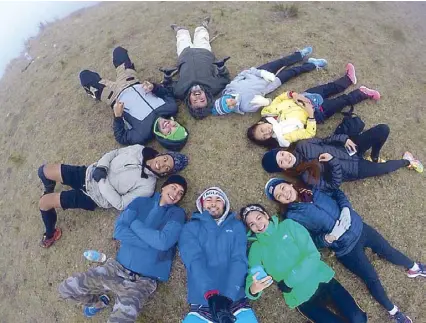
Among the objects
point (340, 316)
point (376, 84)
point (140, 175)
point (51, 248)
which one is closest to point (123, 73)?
point (140, 175)

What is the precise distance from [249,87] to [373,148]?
2568 millimetres

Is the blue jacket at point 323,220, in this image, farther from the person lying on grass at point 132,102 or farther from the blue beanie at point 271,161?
the person lying on grass at point 132,102

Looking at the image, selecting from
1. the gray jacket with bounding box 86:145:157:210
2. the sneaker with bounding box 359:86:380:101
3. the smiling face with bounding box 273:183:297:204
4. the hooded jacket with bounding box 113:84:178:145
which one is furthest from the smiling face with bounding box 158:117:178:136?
the sneaker with bounding box 359:86:380:101

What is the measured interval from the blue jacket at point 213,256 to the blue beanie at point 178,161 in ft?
3.55

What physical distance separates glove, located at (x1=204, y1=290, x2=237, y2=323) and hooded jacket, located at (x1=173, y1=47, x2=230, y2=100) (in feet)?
13.0

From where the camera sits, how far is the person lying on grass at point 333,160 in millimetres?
6441

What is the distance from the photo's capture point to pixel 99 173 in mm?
6629

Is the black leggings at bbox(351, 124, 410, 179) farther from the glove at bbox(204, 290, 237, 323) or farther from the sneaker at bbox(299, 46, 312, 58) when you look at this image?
the glove at bbox(204, 290, 237, 323)

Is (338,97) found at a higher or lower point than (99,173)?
lower

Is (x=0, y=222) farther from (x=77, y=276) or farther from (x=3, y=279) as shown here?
(x=77, y=276)

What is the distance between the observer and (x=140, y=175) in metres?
6.62

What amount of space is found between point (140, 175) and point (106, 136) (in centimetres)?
195

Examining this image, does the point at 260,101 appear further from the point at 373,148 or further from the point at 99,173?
the point at 99,173

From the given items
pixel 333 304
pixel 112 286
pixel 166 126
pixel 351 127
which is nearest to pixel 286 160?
pixel 351 127
